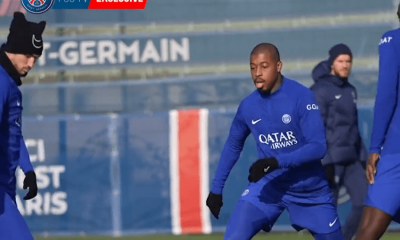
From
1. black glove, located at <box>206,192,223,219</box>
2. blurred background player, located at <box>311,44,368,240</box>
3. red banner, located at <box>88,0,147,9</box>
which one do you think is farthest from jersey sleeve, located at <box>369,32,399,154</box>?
red banner, located at <box>88,0,147,9</box>

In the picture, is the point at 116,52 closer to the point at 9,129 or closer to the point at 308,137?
the point at 308,137

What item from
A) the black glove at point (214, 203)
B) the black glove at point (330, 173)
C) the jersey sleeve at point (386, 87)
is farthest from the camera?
the black glove at point (330, 173)

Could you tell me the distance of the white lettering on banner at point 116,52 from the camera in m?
11.1

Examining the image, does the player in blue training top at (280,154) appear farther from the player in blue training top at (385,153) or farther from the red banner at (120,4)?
the red banner at (120,4)

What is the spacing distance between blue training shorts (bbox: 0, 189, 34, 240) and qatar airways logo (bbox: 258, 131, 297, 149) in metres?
1.80

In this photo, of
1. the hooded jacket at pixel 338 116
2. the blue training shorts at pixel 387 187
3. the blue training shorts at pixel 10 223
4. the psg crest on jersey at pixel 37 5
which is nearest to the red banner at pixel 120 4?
the psg crest on jersey at pixel 37 5

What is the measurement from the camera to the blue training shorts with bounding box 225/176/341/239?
6285 millimetres

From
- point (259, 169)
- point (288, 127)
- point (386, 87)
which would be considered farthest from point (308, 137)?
point (386, 87)

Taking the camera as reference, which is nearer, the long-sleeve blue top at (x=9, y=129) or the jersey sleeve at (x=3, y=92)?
the jersey sleeve at (x=3, y=92)

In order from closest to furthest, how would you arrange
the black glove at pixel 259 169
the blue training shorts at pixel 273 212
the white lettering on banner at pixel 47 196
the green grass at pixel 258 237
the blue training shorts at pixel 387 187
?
the blue training shorts at pixel 387 187
the black glove at pixel 259 169
the blue training shorts at pixel 273 212
the green grass at pixel 258 237
the white lettering on banner at pixel 47 196

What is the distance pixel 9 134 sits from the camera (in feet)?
18.7

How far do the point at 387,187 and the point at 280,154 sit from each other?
105 centimetres

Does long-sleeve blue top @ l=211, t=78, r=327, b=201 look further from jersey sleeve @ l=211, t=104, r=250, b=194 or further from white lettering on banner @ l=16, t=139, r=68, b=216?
white lettering on banner @ l=16, t=139, r=68, b=216

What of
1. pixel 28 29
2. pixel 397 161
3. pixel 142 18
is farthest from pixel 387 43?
pixel 142 18
